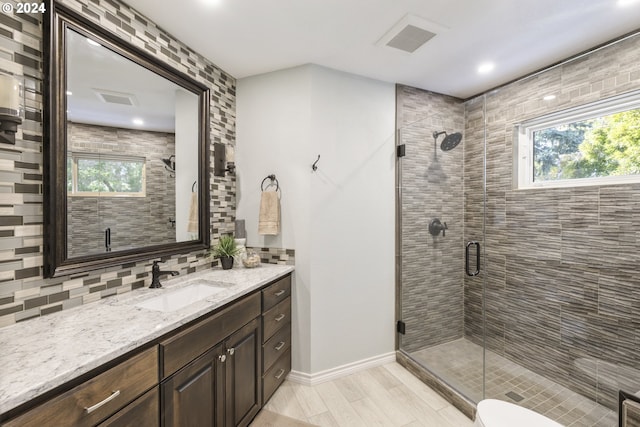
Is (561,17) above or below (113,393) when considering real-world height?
above

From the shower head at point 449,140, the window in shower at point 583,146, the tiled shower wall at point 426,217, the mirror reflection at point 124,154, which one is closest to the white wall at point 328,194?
the tiled shower wall at point 426,217

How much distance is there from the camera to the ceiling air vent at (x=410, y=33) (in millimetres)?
1713

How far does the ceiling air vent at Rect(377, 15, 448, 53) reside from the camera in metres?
1.71

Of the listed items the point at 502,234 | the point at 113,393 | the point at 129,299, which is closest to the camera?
the point at 113,393

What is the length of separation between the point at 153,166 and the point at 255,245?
0.97 m

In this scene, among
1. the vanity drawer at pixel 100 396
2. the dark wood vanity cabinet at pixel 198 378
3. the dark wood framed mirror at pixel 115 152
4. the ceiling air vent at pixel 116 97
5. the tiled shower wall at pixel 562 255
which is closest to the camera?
the vanity drawer at pixel 100 396

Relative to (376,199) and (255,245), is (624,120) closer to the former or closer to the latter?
(376,199)

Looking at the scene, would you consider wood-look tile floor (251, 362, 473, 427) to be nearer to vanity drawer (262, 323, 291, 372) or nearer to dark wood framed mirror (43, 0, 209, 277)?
vanity drawer (262, 323, 291, 372)

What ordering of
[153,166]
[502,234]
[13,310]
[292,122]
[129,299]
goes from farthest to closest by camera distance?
[502,234] → [292,122] → [153,166] → [129,299] → [13,310]

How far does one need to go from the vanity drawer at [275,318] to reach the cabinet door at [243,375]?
0.08m

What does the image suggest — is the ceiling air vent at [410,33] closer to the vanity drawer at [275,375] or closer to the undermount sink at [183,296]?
the undermount sink at [183,296]

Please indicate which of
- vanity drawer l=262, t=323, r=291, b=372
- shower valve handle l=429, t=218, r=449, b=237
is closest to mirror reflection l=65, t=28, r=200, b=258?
vanity drawer l=262, t=323, r=291, b=372

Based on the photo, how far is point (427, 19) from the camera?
5.54ft

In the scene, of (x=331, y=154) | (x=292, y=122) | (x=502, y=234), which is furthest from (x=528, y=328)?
(x=292, y=122)
